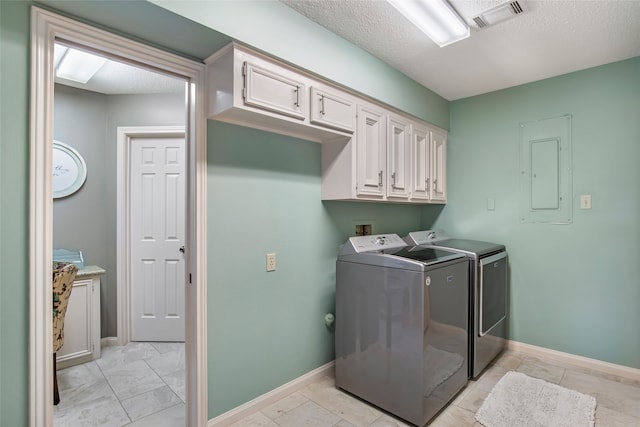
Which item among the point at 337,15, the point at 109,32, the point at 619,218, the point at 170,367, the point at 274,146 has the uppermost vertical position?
the point at 337,15

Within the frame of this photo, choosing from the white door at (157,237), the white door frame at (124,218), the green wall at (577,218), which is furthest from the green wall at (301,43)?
the white door at (157,237)

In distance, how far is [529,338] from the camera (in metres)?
2.89

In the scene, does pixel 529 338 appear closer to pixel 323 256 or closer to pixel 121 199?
pixel 323 256

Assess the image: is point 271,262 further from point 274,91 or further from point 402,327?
point 274,91

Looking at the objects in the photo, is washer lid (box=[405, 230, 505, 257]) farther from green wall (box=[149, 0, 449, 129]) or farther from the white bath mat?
green wall (box=[149, 0, 449, 129])

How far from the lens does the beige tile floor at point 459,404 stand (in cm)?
195

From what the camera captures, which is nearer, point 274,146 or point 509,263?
point 274,146

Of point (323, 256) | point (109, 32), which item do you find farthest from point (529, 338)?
point (109, 32)

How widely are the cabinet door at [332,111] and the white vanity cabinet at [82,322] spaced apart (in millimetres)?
2463

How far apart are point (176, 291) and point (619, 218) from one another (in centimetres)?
392

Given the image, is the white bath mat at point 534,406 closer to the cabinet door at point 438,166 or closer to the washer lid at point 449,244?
the washer lid at point 449,244

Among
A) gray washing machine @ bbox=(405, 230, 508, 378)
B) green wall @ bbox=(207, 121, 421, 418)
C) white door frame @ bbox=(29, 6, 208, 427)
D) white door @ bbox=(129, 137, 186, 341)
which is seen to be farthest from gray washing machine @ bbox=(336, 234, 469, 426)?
white door @ bbox=(129, 137, 186, 341)

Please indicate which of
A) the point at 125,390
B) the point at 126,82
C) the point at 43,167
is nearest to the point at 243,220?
the point at 43,167

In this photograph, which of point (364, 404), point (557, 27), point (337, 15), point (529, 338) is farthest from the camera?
point (529, 338)
